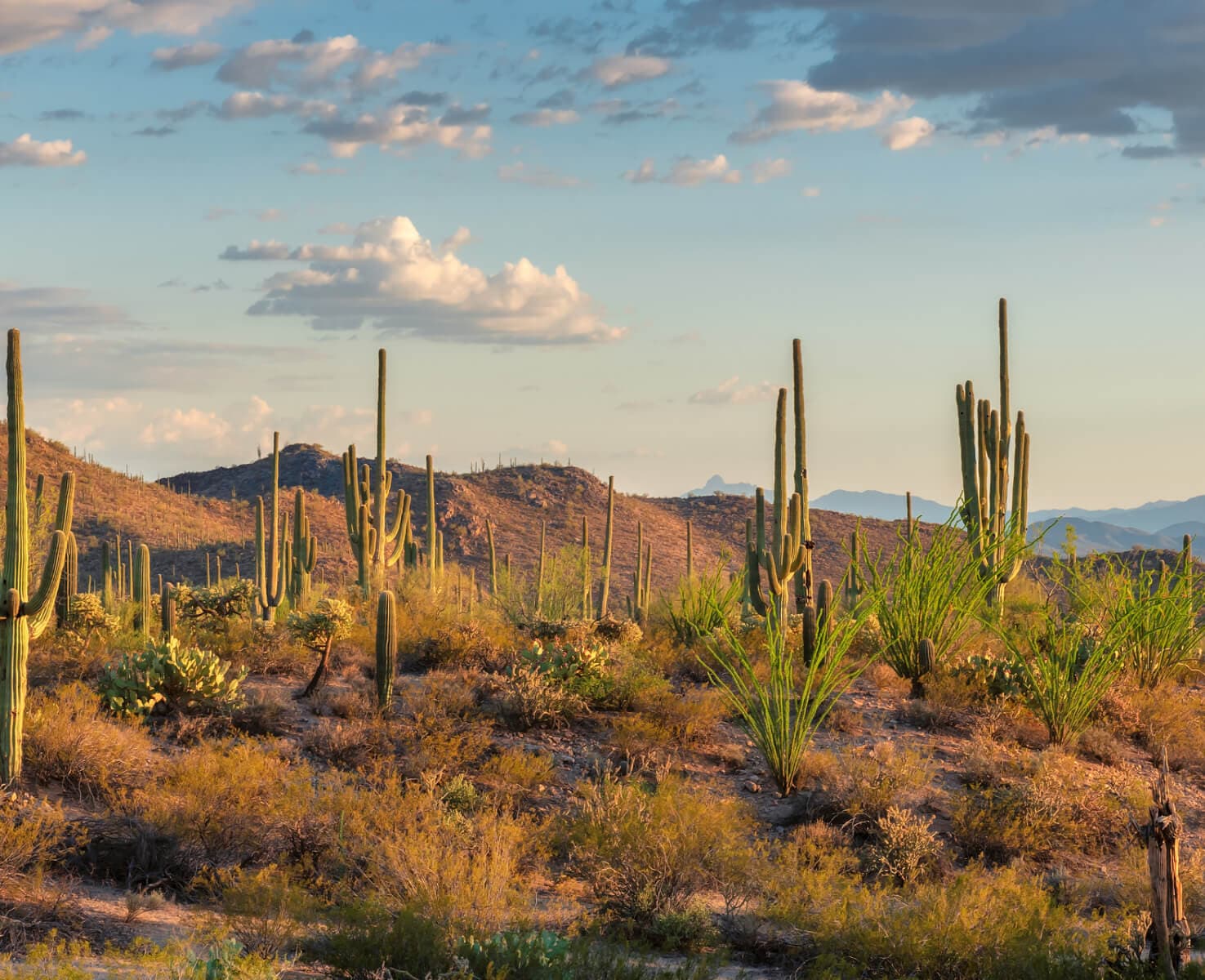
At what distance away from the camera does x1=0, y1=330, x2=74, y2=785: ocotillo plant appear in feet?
33.9

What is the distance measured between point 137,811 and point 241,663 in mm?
4897

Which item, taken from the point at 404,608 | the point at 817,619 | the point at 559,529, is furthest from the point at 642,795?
the point at 559,529

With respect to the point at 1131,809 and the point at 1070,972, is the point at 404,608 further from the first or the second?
the point at 1070,972

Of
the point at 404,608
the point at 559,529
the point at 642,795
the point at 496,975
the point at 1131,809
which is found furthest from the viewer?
the point at 559,529

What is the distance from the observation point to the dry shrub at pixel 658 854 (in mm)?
9320

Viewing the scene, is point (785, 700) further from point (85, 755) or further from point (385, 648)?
point (85, 755)

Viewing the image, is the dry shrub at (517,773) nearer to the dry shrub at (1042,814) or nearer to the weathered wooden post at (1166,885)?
the dry shrub at (1042,814)

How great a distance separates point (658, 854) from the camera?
951 cm

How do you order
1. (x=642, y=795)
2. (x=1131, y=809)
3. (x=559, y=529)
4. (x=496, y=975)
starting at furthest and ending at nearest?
1. (x=559, y=529)
2. (x=1131, y=809)
3. (x=642, y=795)
4. (x=496, y=975)

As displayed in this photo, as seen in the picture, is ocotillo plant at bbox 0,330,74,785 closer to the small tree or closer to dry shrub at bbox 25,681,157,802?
dry shrub at bbox 25,681,157,802

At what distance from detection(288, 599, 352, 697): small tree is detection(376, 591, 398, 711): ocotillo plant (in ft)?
3.79

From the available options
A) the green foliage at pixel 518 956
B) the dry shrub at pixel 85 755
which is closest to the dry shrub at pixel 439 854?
the green foliage at pixel 518 956

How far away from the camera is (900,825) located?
10.8 meters

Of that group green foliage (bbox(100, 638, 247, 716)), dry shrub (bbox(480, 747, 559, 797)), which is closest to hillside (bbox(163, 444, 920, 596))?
green foliage (bbox(100, 638, 247, 716))
